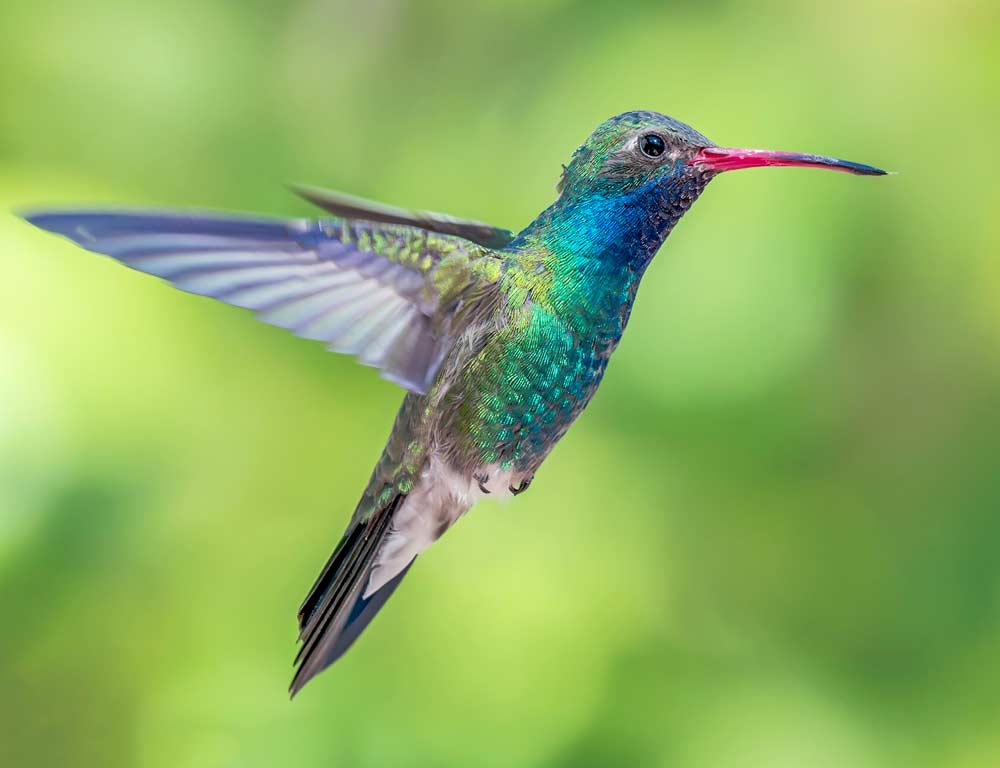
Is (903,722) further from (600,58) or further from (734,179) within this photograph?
(600,58)

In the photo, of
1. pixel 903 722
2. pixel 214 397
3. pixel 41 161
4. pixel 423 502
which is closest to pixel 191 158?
pixel 41 161

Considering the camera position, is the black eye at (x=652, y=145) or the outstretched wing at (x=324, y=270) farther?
the black eye at (x=652, y=145)

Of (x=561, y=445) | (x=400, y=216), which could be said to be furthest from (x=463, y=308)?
(x=561, y=445)

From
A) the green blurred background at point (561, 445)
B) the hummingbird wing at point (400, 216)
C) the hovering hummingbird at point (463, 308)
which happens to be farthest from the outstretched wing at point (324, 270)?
the green blurred background at point (561, 445)

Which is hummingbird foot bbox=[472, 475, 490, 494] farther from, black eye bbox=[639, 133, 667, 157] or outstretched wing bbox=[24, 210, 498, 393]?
black eye bbox=[639, 133, 667, 157]

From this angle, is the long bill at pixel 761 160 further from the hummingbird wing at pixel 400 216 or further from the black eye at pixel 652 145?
the hummingbird wing at pixel 400 216

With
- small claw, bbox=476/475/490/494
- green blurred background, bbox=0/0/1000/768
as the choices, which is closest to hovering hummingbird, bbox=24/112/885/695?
small claw, bbox=476/475/490/494

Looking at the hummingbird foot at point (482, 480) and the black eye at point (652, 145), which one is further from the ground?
the black eye at point (652, 145)

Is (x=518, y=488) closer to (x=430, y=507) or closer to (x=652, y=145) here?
(x=430, y=507)
